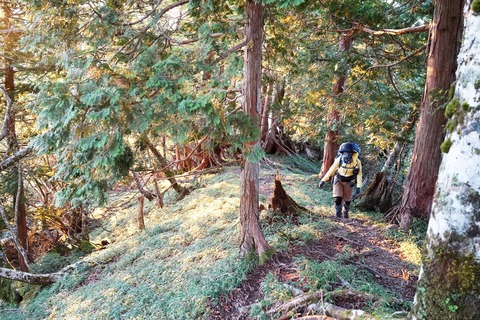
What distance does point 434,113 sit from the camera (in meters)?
5.93

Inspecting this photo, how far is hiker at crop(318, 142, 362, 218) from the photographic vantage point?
7035mm

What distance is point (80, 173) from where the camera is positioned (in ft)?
14.3

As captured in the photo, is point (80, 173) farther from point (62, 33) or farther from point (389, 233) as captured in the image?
point (389, 233)

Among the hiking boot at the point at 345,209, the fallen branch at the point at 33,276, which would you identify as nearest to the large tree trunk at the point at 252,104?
the hiking boot at the point at 345,209

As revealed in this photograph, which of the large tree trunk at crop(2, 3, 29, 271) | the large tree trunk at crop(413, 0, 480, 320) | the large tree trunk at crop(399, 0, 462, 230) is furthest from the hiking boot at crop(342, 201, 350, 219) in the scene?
the large tree trunk at crop(2, 3, 29, 271)

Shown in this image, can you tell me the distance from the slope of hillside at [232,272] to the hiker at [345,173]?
19.1 inches

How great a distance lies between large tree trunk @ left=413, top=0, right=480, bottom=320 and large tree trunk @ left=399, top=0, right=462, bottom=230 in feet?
12.1

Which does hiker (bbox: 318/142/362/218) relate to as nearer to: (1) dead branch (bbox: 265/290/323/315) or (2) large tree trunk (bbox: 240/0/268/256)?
(2) large tree trunk (bbox: 240/0/268/256)

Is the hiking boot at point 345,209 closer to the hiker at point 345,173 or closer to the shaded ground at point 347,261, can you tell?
the hiker at point 345,173

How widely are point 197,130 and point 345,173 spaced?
13.7ft

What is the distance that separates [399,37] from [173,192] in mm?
10229

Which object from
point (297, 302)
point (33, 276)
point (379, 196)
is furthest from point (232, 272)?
point (33, 276)

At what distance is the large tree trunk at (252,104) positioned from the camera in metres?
4.56

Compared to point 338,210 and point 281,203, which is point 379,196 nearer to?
point 338,210
